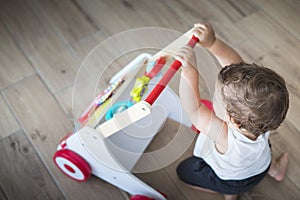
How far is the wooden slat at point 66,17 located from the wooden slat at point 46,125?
0.20 meters

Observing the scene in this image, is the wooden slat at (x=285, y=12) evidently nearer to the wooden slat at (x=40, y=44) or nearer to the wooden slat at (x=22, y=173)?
the wooden slat at (x=40, y=44)

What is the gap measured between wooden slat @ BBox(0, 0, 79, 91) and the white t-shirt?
1.67ft

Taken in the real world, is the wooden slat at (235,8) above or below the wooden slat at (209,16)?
above

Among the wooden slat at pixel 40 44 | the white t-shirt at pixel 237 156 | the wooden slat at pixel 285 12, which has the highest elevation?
the wooden slat at pixel 285 12

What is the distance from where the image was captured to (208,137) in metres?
0.80

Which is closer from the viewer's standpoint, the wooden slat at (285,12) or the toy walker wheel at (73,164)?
the toy walker wheel at (73,164)

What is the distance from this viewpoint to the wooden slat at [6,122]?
3.45 ft

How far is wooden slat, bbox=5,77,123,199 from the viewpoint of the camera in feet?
3.18

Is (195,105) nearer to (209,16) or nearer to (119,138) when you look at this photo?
(119,138)

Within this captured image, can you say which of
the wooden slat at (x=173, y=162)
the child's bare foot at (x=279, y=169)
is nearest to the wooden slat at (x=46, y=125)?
the wooden slat at (x=173, y=162)

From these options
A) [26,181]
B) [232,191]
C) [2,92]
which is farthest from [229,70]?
[2,92]

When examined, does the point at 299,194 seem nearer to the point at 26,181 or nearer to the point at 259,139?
the point at 259,139

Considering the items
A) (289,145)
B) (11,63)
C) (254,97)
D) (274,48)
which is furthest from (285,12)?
(11,63)

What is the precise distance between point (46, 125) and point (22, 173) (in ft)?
0.48
